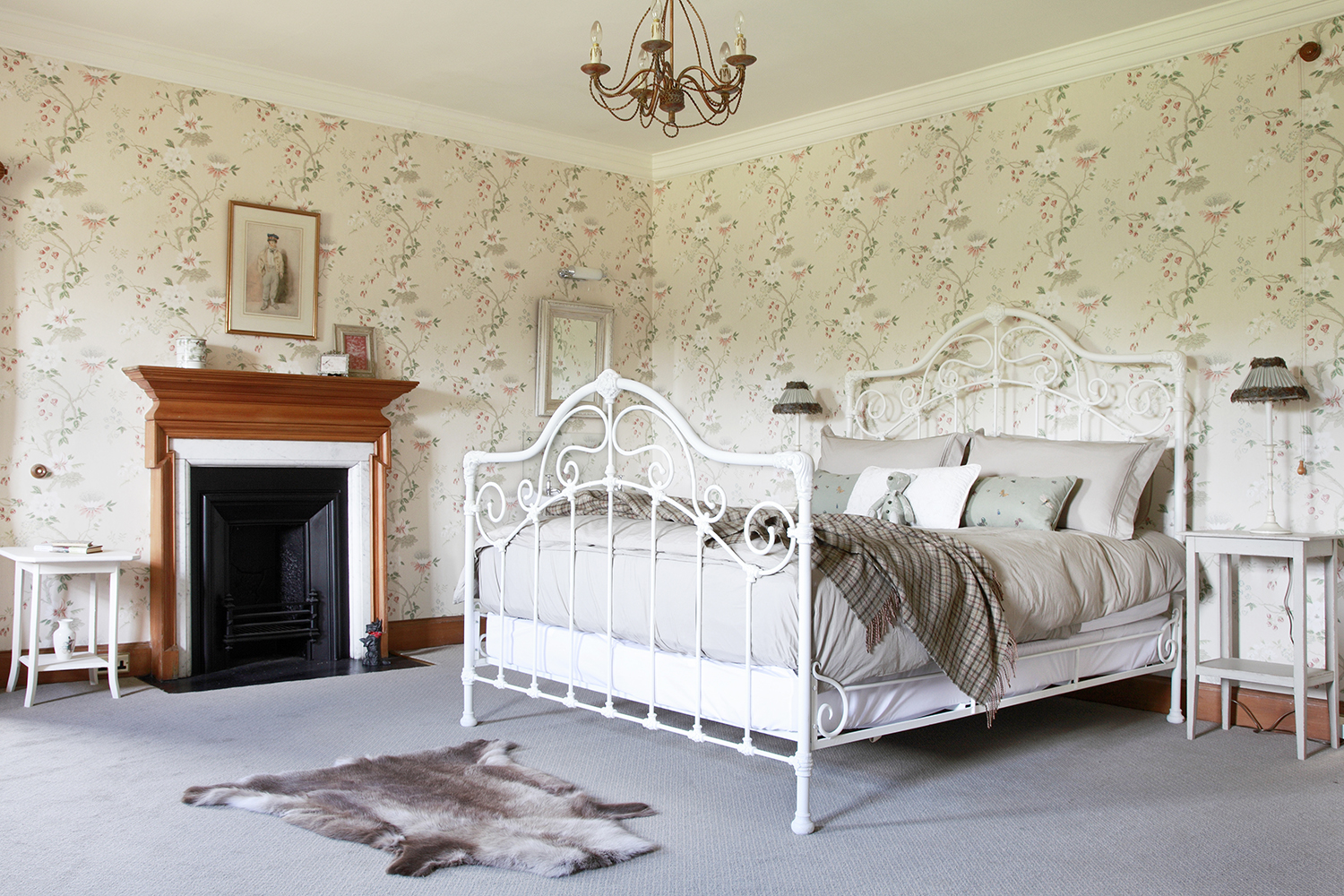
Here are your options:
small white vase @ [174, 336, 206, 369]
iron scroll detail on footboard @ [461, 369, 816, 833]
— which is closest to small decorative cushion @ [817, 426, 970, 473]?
iron scroll detail on footboard @ [461, 369, 816, 833]

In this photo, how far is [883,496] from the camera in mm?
4141

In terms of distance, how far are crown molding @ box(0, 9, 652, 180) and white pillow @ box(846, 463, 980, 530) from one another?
2823mm

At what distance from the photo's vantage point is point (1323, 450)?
3701 mm

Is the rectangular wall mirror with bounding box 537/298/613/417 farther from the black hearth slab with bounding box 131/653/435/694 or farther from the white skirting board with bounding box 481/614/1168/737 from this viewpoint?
the white skirting board with bounding box 481/614/1168/737

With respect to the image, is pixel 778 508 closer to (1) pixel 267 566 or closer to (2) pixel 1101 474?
(2) pixel 1101 474

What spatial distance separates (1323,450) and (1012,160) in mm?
1814

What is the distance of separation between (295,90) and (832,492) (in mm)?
3201

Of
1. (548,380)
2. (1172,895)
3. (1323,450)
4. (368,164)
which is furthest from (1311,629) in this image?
Result: (368,164)

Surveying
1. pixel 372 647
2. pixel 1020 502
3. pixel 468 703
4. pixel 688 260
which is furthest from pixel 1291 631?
pixel 372 647

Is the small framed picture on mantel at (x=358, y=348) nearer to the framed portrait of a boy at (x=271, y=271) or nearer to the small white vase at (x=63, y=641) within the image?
the framed portrait of a boy at (x=271, y=271)

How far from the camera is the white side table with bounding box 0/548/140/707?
3.81 m

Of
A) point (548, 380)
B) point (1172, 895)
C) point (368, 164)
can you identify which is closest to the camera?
point (1172, 895)

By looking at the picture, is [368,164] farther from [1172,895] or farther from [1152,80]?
[1172,895]

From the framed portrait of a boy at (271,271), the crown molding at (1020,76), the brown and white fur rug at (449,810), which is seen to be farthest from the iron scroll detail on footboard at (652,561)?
the crown molding at (1020,76)
